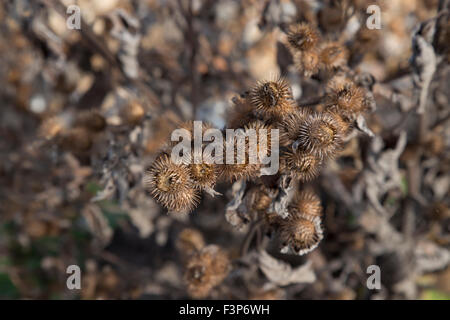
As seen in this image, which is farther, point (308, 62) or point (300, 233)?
point (308, 62)

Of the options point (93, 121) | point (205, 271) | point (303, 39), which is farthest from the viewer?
point (93, 121)

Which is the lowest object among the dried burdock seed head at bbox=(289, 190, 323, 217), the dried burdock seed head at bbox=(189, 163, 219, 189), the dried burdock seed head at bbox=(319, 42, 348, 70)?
the dried burdock seed head at bbox=(289, 190, 323, 217)

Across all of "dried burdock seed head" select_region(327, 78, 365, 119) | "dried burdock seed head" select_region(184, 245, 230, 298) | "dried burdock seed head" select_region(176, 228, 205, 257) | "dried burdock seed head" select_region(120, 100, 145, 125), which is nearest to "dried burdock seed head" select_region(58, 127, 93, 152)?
"dried burdock seed head" select_region(120, 100, 145, 125)

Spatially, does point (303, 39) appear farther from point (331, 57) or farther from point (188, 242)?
point (188, 242)

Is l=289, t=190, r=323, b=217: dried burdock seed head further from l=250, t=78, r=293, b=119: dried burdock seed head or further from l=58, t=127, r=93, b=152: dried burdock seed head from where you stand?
l=58, t=127, r=93, b=152: dried burdock seed head

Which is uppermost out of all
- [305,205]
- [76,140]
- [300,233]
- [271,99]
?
[76,140]

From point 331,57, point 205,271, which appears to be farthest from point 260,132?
point 205,271
